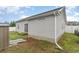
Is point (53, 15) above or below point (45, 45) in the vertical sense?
above

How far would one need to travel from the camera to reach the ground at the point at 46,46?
2047mm

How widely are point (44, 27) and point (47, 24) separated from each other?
0.05m

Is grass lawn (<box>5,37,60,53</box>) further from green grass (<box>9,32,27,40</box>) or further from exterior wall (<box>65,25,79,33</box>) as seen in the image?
exterior wall (<box>65,25,79,33</box>)

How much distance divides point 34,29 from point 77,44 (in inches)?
22.6

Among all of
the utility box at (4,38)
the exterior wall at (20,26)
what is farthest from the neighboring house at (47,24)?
the utility box at (4,38)

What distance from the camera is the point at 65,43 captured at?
2062 mm

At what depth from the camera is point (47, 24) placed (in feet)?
6.71

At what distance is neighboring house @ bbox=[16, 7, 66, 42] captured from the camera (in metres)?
2.04

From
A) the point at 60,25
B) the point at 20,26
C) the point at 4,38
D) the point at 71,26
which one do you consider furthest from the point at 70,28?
the point at 4,38

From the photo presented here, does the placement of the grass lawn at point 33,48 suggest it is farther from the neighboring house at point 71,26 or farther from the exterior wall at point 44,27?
the neighboring house at point 71,26
